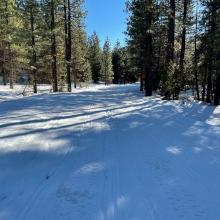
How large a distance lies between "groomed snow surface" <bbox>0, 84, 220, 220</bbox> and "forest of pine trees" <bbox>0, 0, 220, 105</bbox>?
11.1 m

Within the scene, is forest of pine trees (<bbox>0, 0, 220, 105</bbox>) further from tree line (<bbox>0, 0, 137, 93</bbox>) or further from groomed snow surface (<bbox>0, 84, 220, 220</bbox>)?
groomed snow surface (<bbox>0, 84, 220, 220</bbox>)

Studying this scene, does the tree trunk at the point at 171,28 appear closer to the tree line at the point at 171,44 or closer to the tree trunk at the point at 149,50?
the tree line at the point at 171,44

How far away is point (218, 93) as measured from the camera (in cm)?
2275

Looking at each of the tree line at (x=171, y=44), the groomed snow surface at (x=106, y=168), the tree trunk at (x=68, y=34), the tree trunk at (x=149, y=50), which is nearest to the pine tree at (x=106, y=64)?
the tree line at (x=171, y=44)

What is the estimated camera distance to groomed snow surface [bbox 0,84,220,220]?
17.0 ft

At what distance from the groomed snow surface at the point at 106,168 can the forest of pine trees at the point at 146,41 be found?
36.5ft

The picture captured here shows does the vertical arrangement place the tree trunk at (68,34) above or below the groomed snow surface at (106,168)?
above

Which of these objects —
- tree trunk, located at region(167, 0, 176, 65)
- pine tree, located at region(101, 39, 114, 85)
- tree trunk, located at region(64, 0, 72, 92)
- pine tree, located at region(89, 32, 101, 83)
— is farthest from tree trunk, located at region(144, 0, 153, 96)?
pine tree, located at region(89, 32, 101, 83)

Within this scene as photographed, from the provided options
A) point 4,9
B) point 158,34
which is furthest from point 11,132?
point 4,9

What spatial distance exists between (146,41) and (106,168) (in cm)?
2051

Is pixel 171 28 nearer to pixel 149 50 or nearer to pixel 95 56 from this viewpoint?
pixel 149 50

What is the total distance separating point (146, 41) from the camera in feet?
86.3

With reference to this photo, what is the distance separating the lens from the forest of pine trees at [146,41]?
23.1 metres

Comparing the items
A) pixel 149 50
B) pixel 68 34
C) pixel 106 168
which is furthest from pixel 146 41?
pixel 106 168
